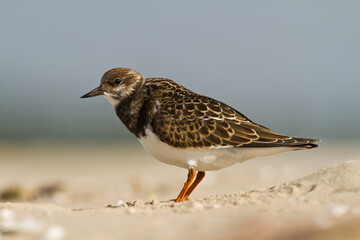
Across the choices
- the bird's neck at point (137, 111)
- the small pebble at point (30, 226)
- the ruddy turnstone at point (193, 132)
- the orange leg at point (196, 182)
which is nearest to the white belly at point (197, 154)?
the ruddy turnstone at point (193, 132)

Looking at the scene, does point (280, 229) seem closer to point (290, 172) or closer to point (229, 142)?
point (229, 142)

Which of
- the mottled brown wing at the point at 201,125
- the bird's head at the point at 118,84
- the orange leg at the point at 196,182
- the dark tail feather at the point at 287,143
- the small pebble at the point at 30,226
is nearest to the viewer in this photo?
the small pebble at the point at 30,226

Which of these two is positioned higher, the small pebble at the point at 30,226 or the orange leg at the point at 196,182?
the small pebble at the point at 30,226

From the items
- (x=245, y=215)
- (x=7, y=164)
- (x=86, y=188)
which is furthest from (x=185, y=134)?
(x=7, y=164)

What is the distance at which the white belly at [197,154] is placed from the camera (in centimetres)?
611

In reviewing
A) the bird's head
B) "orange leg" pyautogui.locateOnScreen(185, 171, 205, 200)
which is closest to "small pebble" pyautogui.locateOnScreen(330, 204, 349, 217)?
"orange leg" pyautogui.locateOnScreen(185, 171, 205, 200)

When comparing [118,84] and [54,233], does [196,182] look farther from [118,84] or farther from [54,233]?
[54,233]

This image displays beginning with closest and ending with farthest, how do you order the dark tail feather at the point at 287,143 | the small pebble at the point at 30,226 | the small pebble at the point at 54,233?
the small pebble at the point at 54,233 < the small pebble at the point at 30,226 < the dark tail feather at the point at 287,143

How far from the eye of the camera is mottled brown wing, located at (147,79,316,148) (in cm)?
610

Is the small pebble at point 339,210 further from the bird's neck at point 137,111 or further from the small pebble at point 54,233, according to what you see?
the bird's neck at point 137,111

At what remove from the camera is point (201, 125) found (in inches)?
244

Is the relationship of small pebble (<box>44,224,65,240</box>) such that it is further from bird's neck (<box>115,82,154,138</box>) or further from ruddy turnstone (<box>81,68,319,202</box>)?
bird's neck (<box>115,82,154,138</box>)

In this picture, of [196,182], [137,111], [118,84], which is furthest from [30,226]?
[118,84]

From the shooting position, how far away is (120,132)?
34062 millimetres
